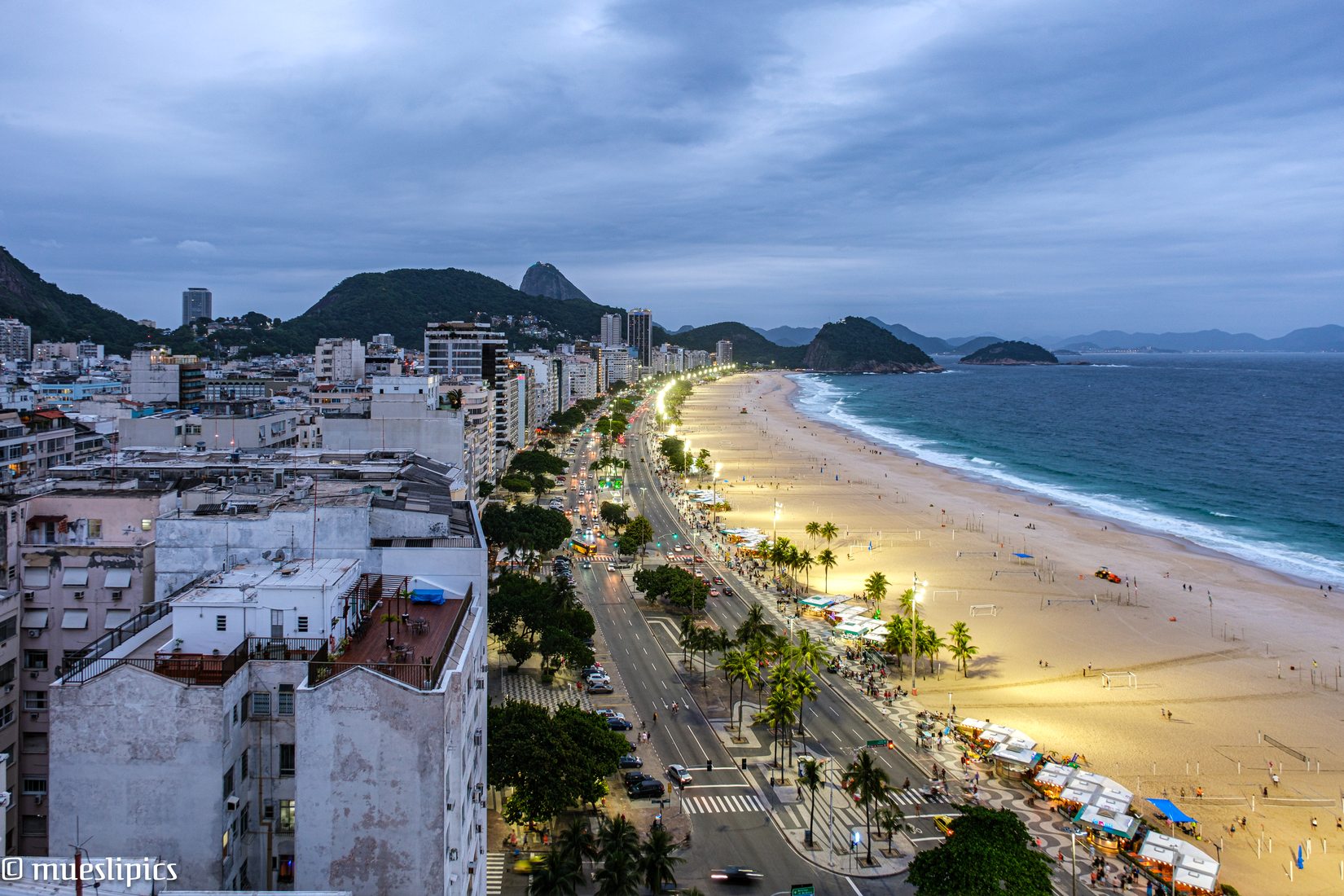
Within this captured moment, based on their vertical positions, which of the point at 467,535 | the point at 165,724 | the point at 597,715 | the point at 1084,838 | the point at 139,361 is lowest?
the point at 1084,838

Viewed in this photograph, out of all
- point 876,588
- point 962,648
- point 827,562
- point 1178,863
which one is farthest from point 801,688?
point 827,562

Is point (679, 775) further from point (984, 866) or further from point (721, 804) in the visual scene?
point (984, 866)

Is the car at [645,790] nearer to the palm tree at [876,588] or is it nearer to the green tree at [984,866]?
the green tree at [984,866]

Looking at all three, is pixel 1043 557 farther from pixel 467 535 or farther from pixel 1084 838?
pixel 467 535

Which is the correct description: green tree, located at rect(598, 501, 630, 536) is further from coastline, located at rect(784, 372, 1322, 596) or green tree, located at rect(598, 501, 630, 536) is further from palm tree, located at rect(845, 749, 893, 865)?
palm tree, located at rect(845, 749, 893, 865)

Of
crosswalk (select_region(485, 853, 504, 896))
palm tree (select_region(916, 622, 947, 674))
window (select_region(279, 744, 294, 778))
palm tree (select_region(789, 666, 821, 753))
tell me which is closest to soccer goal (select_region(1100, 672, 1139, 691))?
palm tree (select_region(916, 622, 947, 674))

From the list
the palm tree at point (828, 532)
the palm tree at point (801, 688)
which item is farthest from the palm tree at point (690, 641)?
the palm tree at point (828, 532)

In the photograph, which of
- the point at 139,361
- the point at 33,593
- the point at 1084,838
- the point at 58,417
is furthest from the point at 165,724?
the point at 139,361
